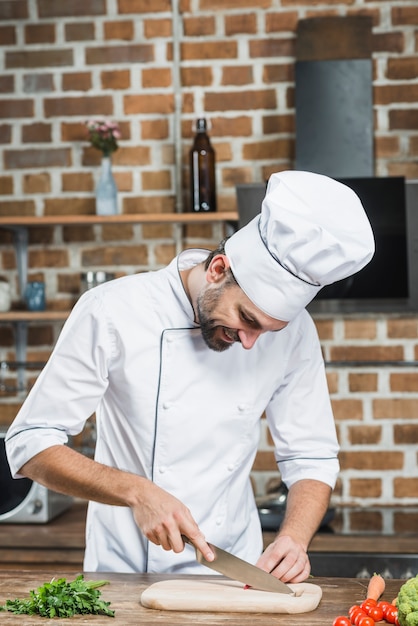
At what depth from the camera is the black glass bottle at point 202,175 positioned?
2.75 m

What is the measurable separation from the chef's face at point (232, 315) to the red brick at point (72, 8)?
173cm

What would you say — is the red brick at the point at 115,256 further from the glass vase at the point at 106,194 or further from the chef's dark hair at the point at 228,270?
the chef's dark hair at the point at 228,270

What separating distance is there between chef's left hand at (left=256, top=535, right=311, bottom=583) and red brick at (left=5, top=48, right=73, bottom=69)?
196 centimetres

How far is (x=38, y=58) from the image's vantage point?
2934mm

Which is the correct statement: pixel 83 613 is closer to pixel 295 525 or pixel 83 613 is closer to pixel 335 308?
pixel 295 525

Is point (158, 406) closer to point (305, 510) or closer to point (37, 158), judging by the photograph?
point (305, 510)

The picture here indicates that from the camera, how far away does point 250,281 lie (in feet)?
4.78

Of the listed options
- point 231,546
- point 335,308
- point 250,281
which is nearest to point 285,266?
point 250,281

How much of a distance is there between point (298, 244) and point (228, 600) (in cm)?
57

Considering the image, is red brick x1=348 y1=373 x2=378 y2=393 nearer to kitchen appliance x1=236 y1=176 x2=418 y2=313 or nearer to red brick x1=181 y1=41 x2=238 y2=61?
kitchen appliance x1=236 y1=176 x2=418 y2=313

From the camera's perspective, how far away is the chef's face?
147 cm

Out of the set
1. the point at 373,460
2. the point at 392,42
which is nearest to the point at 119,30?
the point at 392,42

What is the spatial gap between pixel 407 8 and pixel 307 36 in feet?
1.16

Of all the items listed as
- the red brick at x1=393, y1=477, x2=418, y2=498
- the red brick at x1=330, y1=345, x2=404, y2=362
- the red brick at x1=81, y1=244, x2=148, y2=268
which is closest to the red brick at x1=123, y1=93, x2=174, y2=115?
the red brick at x1=81, y1=244, x2=148, y2=268
